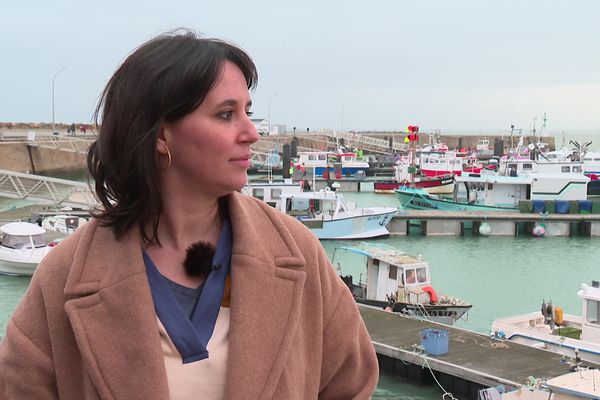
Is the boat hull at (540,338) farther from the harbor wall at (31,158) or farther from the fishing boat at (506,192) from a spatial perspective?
the harbor wall at (31,158)

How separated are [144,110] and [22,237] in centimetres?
2119

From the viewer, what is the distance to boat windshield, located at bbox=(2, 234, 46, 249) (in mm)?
21531

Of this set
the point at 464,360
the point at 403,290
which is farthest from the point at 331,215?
the point at 464,360

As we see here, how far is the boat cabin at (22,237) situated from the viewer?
21.6 m

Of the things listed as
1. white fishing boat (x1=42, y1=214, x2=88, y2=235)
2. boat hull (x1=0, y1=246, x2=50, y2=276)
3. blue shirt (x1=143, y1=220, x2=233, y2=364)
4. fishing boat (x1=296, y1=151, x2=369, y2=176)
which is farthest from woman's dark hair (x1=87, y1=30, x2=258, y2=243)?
fishing boat (x1=296, y1=151, x2=369, y2=176)

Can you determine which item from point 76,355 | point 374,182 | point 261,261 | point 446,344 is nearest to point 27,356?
point 76,355

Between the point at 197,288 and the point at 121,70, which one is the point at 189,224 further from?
the point at 121,70

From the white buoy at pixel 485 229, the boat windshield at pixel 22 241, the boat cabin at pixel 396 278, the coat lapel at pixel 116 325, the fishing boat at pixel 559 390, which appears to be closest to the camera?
the coat lapel at pixel 116 325

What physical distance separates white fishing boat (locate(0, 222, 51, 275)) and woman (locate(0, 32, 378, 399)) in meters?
19.8

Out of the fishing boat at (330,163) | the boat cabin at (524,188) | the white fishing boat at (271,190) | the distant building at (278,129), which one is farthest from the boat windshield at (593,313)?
the distant building at (278,129)

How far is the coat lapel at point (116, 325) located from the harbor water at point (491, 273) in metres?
11.6

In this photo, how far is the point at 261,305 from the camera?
1.67m

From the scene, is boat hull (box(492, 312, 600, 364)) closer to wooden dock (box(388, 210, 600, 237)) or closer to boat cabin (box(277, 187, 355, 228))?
boat cabin (box(277, 187, 355, 228))

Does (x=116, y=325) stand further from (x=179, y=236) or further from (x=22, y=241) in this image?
(x=22, y=241)
